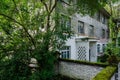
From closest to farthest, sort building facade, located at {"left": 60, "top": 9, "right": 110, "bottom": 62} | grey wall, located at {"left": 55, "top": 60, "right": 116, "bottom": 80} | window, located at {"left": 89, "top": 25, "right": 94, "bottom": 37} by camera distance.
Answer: grey wall, located at {"left": 55, "top": 60, "right": 116, "bottom": 80}
building facade, located at {"left": 60, "top": 9, "right": 110, "bottom": 62}
window, located at {"left": 89, "top": 25, "right": 94, "bottom": 37}

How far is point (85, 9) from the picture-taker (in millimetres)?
10109

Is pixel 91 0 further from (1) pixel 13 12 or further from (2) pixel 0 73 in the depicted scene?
(2) pixel 0 73

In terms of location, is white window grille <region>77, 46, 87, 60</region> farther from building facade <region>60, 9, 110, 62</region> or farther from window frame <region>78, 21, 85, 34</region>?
window frame <region>78, 21, 85, 34</region>

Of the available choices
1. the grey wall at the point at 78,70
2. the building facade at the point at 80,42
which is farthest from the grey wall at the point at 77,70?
the building facade at the point at 80,42

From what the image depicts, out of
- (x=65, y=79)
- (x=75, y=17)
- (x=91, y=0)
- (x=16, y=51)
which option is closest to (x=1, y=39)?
(x=16, y=51)

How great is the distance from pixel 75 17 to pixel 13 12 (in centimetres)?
717

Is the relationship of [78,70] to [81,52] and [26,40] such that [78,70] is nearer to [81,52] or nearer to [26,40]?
[26,40]

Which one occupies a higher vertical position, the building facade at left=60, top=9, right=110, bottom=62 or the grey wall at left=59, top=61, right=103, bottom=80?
the building facade at left=60, top=9, right=110, bottom=62

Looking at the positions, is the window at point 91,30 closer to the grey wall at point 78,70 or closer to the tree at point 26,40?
the grey wall at point 78,70

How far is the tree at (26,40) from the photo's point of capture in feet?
28.2

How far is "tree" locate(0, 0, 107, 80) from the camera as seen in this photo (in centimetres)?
859

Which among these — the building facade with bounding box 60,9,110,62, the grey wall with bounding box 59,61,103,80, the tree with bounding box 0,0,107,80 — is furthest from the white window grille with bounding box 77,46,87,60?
the tree with bounding box 0,0,107,80

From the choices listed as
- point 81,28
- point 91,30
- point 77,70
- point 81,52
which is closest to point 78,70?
point 77,70

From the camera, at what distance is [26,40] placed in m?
9.17
